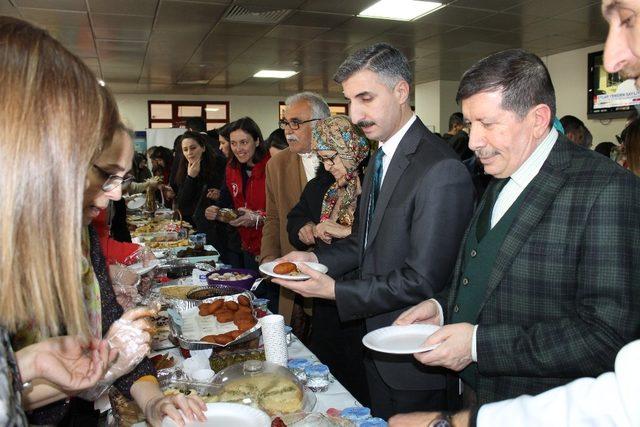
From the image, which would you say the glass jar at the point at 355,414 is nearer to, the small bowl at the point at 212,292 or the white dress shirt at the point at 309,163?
the small bowl at the point at 212,292

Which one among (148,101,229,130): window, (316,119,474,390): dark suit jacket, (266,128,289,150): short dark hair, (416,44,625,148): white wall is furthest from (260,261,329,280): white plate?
(148,101,229,130): window

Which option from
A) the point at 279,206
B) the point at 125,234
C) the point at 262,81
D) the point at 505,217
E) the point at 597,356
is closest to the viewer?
the point at 597,356

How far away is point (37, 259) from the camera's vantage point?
2.37 ft

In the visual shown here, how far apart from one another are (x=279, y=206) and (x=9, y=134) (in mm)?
2507

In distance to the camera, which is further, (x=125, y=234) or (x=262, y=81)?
(x=262, y=81)

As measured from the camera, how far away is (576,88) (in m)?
8.15

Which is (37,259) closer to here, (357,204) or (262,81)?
(357,204)

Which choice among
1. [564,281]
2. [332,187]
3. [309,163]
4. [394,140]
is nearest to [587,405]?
[564,281]

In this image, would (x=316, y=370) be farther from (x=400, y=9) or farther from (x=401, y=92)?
(x=400, y=9)

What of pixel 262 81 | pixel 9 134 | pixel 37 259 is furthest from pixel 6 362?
pixel 262 81

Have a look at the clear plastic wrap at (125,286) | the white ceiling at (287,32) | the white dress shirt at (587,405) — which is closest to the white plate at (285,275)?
the clear plastic wrap at (125,286)

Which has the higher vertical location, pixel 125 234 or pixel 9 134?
pixel 9 134

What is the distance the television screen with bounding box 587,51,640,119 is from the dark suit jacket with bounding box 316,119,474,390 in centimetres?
655

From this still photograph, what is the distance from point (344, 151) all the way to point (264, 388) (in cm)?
123
